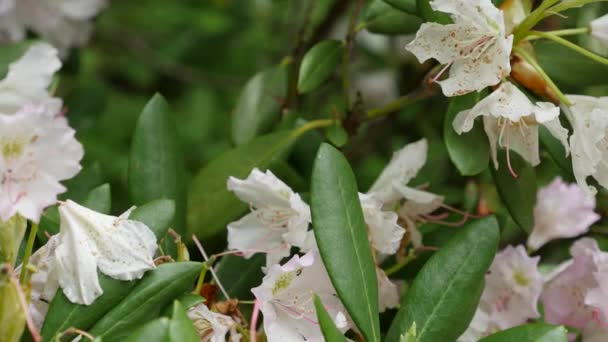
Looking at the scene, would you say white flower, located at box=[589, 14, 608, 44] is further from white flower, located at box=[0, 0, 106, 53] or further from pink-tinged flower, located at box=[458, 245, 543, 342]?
white flower, located at box=[0, 0, 106, 53]

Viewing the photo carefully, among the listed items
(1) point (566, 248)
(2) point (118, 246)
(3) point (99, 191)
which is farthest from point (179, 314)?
(1) point (566, 248)

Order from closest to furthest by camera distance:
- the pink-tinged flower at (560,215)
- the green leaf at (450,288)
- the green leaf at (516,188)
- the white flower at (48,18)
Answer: the green leaf at (450,288)
the green leaf at (516,188)
the pink-tinged flower at (560,215)
the white flower at (48,18)

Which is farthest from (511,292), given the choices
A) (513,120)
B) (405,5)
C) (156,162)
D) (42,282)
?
(42,282)

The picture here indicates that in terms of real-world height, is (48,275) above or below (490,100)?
below

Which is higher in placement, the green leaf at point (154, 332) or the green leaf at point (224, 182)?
the green leaf at point (154, 332)

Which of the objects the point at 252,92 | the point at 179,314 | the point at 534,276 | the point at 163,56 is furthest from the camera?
the point at 163,56

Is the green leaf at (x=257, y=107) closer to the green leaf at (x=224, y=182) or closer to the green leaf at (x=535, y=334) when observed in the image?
the green leaf at (x=224, y=182)

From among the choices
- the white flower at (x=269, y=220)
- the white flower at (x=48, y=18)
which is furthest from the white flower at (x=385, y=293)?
the white flower at (x=48, y=18)

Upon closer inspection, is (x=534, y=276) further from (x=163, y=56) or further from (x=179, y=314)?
(x=163, y=56)
